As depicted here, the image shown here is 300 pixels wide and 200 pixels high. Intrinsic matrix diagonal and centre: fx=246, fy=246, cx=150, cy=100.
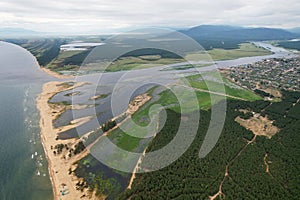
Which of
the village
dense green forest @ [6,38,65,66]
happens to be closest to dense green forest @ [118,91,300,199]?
the village

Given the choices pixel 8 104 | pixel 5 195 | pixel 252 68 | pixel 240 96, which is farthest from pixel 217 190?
pixel 252 68

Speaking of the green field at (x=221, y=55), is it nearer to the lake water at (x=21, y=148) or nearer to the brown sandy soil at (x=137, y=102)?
the brown sandy soil at (x=137, y=102)

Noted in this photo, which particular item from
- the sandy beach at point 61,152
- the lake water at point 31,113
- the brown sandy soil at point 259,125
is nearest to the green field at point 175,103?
the sandy beach at point 61,152

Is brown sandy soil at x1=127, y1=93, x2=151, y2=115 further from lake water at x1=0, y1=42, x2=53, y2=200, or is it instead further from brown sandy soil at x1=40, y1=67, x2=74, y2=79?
brown sandy soil at x1=40, y1=67, x2=74, y2=79

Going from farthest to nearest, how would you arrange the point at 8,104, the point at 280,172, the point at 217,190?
the point at 8,104 → the point at 280,172 → the point at 217,190

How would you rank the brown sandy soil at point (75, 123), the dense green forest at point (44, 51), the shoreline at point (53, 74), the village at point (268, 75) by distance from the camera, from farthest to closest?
the dense green forest at point (44, 51) → the shoreline at point (53, 74) → the village at point (268, 75) → the brown sandy soil at point (75, 123)

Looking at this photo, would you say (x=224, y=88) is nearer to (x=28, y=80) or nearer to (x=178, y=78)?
(x=178, y=78)
